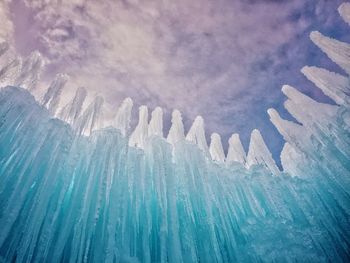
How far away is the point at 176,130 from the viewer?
14.0 m

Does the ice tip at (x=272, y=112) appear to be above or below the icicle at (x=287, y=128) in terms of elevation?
above

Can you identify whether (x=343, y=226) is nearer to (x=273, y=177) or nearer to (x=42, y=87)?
(x=273, y=177)

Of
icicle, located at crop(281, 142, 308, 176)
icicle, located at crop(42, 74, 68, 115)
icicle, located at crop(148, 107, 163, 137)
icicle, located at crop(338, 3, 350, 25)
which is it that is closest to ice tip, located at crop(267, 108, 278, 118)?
icicle, located at crop(281, 142, 308, 176)

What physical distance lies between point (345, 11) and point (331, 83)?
3176mm

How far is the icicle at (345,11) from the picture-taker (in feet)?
37.2

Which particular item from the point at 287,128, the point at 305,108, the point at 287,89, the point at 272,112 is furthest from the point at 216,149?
the point at 305,108

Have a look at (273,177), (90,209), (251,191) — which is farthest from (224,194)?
(90,209)

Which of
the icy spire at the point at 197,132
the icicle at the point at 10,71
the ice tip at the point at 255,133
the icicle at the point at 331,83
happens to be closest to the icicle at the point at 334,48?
the icicle at the point at 331,83

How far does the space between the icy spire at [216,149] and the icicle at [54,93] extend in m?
9.31

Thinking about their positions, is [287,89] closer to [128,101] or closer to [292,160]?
[292,160]

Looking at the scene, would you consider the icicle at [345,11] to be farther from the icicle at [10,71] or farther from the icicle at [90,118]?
the icicle at [10,71]

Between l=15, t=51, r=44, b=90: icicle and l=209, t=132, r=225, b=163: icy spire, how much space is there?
407 inches

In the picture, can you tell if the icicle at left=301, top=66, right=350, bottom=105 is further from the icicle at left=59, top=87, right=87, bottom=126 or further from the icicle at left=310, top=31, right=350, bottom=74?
the icicle at left=59, top=87, right=87, bottom=126

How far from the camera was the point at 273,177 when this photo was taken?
14.2m
